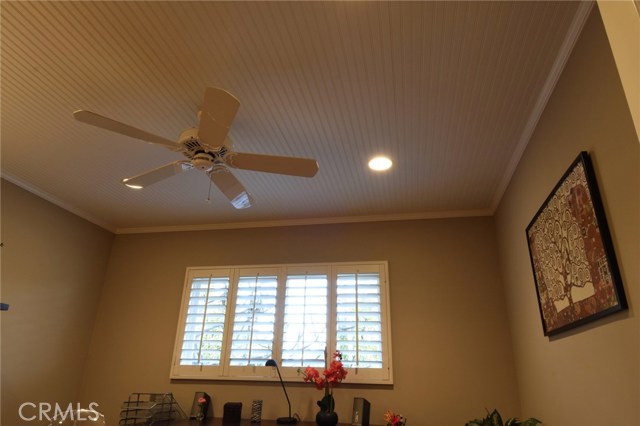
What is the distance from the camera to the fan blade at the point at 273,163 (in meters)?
2.10

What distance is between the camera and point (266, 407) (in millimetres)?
3447

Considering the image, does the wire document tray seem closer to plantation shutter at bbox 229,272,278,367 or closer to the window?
the window

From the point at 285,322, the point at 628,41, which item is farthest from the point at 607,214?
the point at 285,322

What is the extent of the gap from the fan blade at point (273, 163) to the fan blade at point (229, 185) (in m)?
0.09

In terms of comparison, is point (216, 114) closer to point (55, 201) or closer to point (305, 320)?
point (305, 320)

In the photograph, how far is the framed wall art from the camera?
1.58 meters

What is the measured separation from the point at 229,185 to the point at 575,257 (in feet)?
6.18

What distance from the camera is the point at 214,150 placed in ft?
6.89

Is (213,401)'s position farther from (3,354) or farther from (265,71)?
(265,71)

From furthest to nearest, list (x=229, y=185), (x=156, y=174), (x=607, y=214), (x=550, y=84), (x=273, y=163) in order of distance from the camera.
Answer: (x=229, y=185) → (x=156, y=174) → (x=273, y=163) → (x=550, y=84) → (x=607, y=214)

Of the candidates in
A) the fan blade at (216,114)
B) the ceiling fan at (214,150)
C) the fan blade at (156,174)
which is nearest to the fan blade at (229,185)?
the ceiling fan at (214,150)

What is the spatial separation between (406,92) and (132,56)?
1444 mm

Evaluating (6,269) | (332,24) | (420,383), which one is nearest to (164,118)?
(332,24)

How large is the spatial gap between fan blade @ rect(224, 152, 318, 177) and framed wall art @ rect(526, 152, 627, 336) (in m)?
1.24
